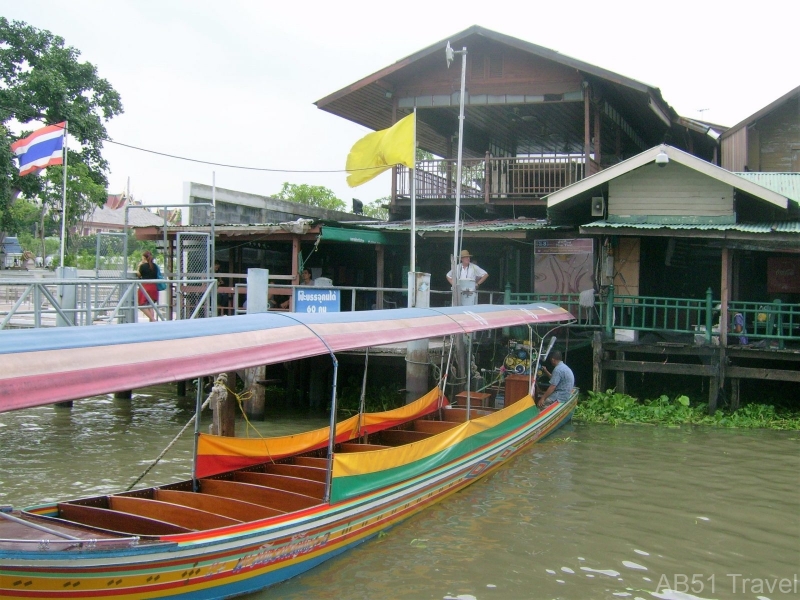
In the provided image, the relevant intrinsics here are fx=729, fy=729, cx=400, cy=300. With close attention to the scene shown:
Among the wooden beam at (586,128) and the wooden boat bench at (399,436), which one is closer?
the wooden boat bench at (399,436)

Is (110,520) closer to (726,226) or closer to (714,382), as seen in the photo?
(714,382)

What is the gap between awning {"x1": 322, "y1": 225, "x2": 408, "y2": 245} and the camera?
14781 millimetres

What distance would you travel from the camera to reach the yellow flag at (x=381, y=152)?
526 inches

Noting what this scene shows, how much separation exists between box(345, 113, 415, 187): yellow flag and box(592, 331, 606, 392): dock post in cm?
485

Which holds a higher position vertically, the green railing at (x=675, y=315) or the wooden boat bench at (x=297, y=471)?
the green railing at (x=675, y=315)

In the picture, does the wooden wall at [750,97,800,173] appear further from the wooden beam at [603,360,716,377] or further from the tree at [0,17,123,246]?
the tree at [0,17,123,246]

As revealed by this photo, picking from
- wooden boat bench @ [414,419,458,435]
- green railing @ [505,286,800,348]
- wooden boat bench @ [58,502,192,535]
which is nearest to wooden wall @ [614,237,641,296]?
green railing @ [505,286,800,348]

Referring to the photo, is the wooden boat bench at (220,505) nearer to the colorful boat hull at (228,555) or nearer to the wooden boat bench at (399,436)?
the colorful boat hull at (228,555)

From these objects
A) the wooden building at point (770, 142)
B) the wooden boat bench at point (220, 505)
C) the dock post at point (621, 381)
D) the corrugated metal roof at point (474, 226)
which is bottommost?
the wooden boat bench at point (220, 505)

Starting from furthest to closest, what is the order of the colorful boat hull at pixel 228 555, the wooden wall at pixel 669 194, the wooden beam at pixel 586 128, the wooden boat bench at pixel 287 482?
the wooden beam at pixel 586 128 < the wooden wall at pixel 669 194 < the wooden boat bench at pixel 287 482 < the colorful boat hull at pixel 228 555

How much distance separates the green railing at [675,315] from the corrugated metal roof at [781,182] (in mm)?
2337

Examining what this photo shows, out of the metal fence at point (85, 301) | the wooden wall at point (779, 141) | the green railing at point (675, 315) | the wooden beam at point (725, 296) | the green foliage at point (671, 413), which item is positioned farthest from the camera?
the wooden wall at point (779, 141)

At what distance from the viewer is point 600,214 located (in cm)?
1516

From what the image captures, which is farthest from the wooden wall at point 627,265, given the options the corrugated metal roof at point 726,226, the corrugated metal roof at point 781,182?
the corrugated metal roof at point 781,182
